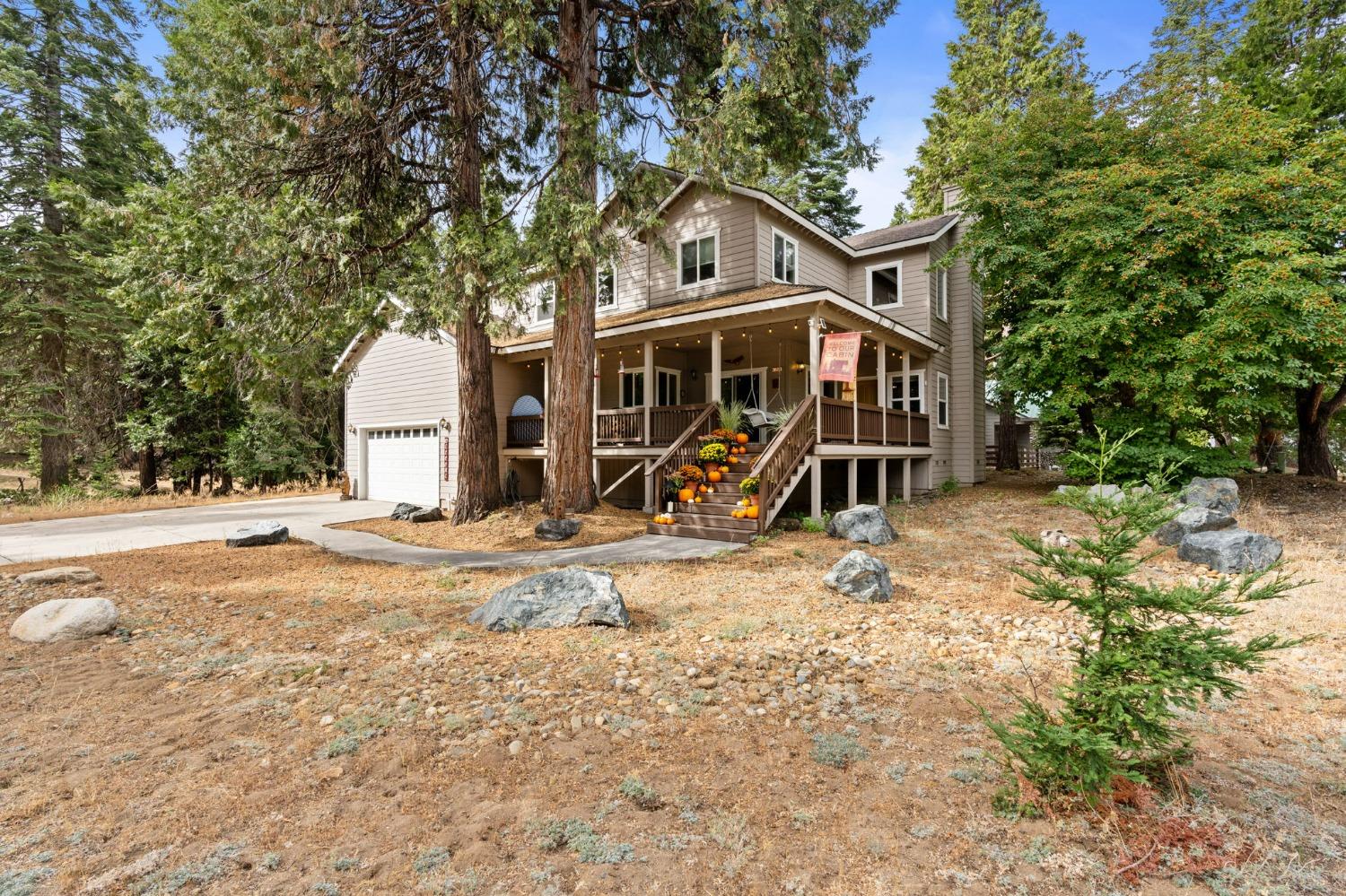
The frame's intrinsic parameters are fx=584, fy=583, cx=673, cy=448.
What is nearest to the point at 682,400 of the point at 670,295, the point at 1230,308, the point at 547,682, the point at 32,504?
the point at 670,295

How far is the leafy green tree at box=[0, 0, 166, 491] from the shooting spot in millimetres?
15242

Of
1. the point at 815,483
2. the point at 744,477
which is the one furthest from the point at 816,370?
the point at 744,477

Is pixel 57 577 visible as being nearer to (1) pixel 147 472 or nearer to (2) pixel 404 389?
(2) pixel 404 389

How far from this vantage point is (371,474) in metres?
17.8

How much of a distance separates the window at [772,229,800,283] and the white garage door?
9.57 metres

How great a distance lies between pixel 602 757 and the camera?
309cm

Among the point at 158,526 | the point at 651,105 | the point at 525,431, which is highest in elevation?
the point at 651,105

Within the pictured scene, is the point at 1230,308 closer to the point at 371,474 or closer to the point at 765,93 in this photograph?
the point at 765,93

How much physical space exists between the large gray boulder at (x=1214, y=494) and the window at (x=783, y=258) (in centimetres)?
873

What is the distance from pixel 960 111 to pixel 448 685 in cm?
2742

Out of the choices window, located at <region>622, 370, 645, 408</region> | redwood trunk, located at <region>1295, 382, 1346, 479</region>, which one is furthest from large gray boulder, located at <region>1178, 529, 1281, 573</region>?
window, located at <region>622, 370, 645, 408</region>

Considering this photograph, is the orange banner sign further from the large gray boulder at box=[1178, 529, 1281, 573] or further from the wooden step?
the large gray boulder at box=[1178, 529, 1281, 573]

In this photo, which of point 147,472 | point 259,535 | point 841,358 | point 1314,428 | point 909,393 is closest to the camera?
point 259,535

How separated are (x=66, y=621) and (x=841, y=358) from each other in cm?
1012
